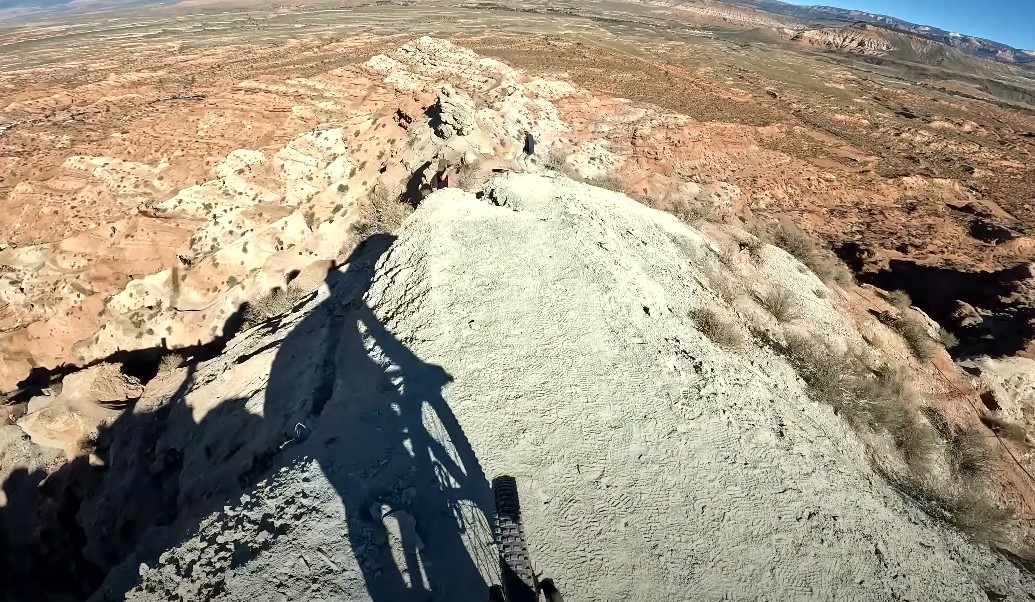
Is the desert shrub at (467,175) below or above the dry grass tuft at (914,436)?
above

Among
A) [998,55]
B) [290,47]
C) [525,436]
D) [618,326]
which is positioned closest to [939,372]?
[618,326]

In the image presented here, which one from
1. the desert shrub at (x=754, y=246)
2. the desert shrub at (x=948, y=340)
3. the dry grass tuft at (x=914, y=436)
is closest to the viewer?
→ the dry grass tuft at (x=914, y=436)

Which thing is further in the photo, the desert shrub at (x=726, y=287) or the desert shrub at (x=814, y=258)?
the desert shrub at (x=814, y=258)

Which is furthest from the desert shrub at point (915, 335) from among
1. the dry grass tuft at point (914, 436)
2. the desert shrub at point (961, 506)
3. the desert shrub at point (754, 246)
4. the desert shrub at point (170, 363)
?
the desert shrub at point (170, 363)

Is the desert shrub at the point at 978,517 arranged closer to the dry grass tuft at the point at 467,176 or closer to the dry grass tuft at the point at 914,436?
the dry grass tuft at the point at 914,436

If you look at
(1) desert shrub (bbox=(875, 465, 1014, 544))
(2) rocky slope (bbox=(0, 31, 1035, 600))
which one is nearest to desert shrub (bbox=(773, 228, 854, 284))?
(2) rocky slope (bbox=(0, 31, 1035, 600))

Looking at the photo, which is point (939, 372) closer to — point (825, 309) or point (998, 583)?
point (825, 309)

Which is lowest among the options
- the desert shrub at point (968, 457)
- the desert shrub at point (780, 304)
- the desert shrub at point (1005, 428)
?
the desert shrub at point (1005, 428)
